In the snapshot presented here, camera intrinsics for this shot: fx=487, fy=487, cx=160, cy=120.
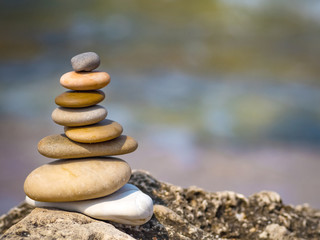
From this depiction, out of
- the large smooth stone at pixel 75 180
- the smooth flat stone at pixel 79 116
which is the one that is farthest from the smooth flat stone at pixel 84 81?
the large smooth stone at pixel 75 180

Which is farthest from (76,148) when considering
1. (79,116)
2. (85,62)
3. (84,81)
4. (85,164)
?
(85,62)

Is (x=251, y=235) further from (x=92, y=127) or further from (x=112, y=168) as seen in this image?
(x=92, y=127)

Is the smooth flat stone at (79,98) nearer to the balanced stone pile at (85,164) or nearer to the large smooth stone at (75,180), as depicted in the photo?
the balanced stone pile at (85,164)

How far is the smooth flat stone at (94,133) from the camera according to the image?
17.2 feet

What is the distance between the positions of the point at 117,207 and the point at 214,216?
1761 mm

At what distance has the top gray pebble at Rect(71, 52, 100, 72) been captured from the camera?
5289 mm

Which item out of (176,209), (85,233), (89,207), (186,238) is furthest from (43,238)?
(176,209)

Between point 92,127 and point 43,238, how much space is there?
133 cm

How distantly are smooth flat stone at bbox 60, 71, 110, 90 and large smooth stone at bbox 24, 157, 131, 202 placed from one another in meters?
0.83

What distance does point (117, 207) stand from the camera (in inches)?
207

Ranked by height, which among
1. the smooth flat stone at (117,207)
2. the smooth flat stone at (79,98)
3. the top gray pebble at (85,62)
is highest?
the top gray pebble at (85,62)

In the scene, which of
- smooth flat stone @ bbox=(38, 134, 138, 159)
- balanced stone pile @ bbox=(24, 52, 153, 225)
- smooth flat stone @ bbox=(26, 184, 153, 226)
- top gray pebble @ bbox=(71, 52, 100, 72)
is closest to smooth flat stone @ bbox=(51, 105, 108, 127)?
balanced stone pile @ bbox=(24, 52, 153, 225)

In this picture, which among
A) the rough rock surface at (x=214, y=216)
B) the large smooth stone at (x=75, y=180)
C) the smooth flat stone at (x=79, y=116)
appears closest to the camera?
the large smooth stone at (x=75, y=180)

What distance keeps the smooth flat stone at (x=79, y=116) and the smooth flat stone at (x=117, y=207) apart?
88 centimetres
